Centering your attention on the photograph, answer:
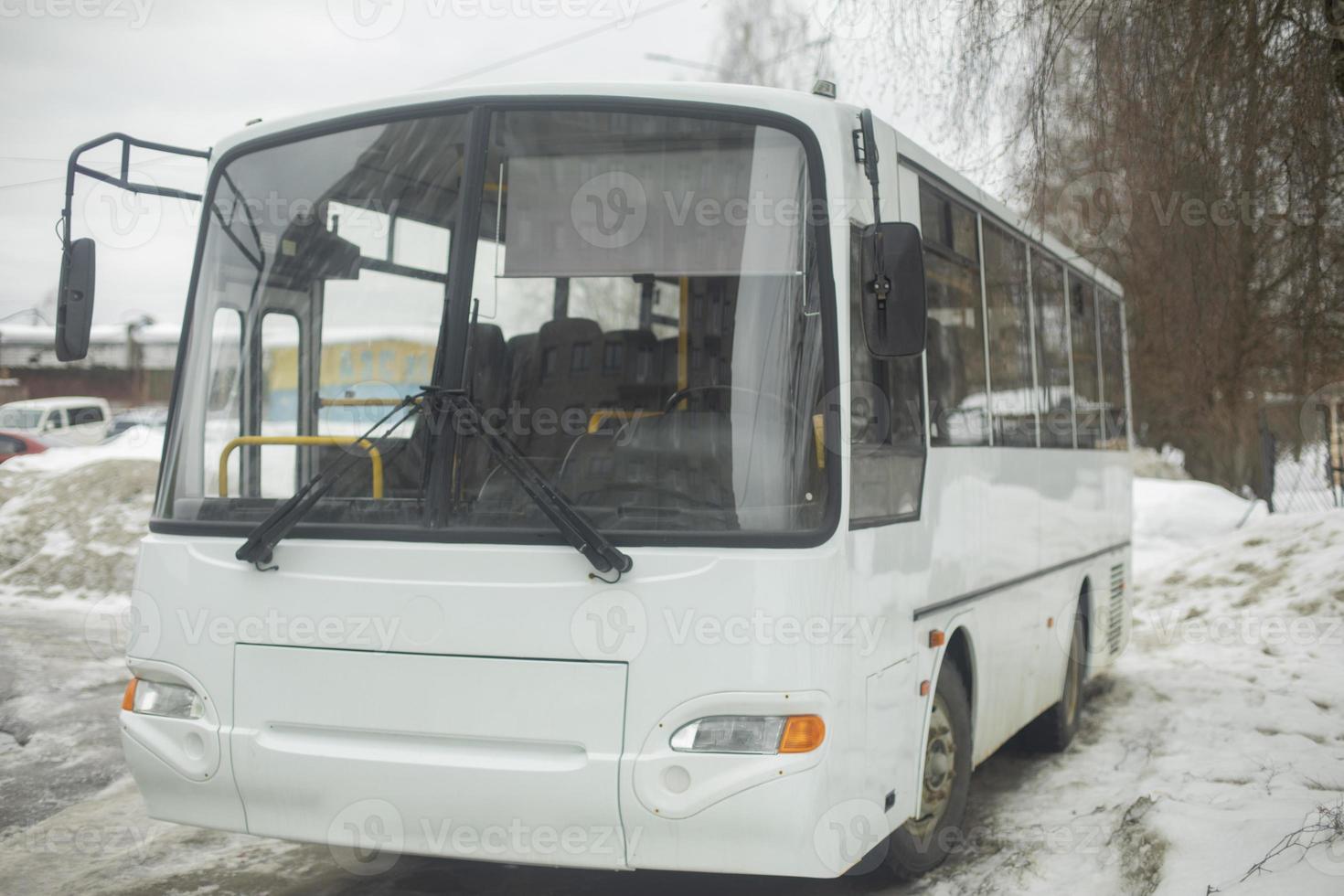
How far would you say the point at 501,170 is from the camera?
190 inches

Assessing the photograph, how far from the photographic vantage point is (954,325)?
20.6 ft

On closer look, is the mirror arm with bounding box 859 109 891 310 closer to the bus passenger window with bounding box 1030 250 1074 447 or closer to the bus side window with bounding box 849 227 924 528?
the bus side window with bounding box 849 227 924 528

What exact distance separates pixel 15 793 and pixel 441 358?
4.26 m

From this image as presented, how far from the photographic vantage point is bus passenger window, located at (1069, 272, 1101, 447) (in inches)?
361

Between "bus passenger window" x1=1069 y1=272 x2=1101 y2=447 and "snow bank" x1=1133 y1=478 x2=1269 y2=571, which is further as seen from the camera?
"snow bank" x1=1133 y1=478 x2=1269 y2=571

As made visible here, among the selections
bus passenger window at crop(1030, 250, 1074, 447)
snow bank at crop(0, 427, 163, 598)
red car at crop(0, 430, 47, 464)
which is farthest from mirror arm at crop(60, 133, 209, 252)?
red car at crop(0, 430, 47, 464)

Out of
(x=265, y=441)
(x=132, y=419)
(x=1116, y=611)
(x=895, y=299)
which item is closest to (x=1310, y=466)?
(x=1116, y=611)

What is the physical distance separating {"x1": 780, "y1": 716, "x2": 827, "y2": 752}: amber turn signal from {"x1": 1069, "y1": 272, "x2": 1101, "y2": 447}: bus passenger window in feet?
17.2

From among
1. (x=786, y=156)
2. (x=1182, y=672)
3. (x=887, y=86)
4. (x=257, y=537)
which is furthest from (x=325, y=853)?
(x=1182, y=672)

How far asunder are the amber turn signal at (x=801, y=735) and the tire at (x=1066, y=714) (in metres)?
4.77

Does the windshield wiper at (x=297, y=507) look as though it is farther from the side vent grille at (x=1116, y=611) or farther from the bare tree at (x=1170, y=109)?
the side vent grille at (x=1116, y=611)

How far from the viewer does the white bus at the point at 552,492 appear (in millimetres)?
4309

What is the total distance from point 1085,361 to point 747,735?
613 centimetres

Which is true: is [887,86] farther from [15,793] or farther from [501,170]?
[15,793]
